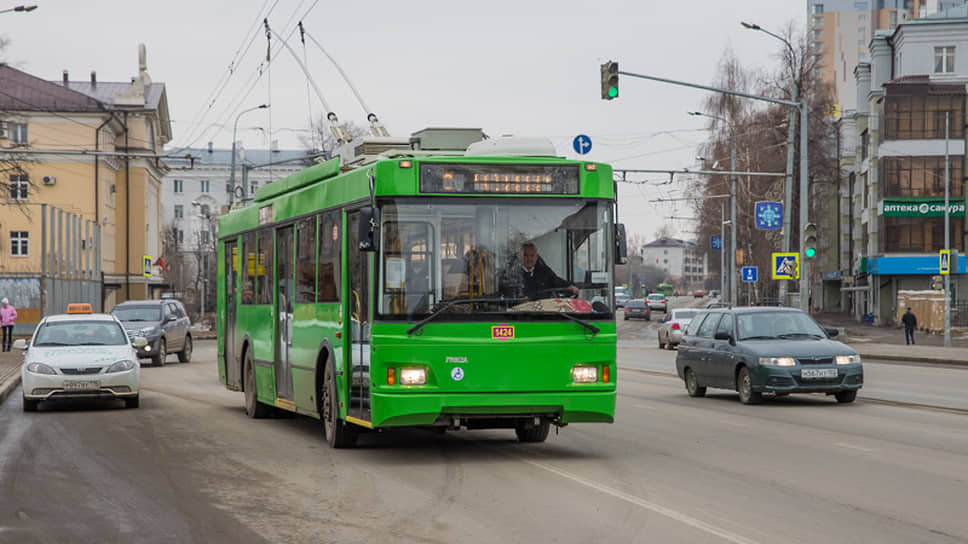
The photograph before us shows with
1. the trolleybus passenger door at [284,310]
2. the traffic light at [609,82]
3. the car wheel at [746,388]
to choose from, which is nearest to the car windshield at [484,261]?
the trolleybus passenger door at [284,310]

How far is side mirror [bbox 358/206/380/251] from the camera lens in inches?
466

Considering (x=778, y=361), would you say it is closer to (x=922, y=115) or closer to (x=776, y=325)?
(x=776, y=325)

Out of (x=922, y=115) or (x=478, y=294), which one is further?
(x=922, y=115)

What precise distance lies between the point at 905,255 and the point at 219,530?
65.4m

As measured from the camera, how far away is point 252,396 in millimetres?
18000

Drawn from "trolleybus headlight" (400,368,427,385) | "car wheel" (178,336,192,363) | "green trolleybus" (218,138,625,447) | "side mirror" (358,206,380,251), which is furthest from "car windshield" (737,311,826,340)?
"car wheel" (178,336,192,363)

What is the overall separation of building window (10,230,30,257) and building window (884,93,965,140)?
48.4m

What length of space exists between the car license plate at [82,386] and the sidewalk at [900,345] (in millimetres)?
25358

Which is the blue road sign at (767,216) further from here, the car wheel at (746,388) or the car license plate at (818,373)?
the car license plate at (818,373)

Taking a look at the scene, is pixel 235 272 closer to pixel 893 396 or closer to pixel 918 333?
pixel 893 396

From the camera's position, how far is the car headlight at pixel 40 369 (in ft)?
64.0

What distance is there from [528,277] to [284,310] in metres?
4.79

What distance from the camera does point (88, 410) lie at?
20.5m

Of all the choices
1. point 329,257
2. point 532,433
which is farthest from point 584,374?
point 329,257
